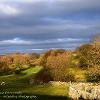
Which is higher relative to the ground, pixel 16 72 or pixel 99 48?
pixel 99 48

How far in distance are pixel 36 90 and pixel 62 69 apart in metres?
29.6

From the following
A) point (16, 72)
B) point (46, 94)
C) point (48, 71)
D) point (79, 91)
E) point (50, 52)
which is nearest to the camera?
point (79, 91)

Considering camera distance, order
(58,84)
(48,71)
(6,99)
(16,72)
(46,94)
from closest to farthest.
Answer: (6,99), (46,94), (58,84), (48,71), (16,72)

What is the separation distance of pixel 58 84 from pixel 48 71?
23.1 m

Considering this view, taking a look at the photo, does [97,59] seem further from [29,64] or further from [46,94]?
[29,64]

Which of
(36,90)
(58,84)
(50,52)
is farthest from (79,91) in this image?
(50,52)

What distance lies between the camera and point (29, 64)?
185 metres

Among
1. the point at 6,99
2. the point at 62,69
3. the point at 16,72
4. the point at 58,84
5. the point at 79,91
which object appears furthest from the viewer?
the point at 16,72

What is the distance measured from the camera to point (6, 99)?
81.5m

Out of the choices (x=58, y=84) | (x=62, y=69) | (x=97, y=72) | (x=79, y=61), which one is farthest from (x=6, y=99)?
(x=79, y=61)

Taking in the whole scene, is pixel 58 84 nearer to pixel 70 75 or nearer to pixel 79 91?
pixel 70 75

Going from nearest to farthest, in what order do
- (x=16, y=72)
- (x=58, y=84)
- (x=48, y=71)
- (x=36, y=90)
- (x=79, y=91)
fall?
(x=79, y=91), (x=36, y=90), (x=58, y=84), (x=48, y=71), (x=16, y=72)

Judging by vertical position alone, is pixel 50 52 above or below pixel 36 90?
above

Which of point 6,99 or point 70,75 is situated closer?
point 6,99
